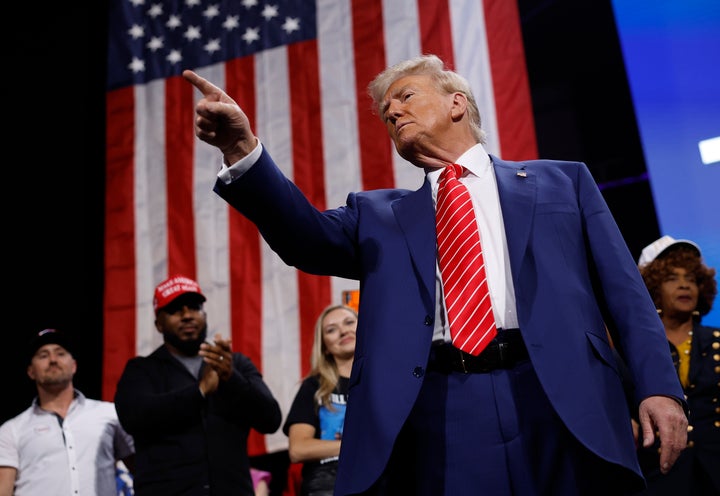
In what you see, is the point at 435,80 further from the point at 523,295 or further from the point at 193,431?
the point at 193,431

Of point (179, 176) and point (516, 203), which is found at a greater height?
point (179, 176)

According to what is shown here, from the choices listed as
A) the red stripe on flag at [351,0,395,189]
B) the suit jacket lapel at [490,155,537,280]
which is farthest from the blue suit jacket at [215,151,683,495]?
the red stripe on flag at [351,0,395,189]

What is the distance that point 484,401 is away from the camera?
1.33 meters

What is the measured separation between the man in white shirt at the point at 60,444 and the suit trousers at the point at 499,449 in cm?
245

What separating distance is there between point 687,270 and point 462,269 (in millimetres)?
2076

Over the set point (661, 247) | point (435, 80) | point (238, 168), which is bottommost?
point (238, 168)

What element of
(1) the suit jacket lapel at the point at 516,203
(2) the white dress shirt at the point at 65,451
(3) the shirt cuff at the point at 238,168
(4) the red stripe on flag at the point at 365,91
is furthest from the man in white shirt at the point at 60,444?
(1) the suit jacket lapel at the point at 516,203

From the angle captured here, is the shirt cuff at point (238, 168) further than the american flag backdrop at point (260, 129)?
No

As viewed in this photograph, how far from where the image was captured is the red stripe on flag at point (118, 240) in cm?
475

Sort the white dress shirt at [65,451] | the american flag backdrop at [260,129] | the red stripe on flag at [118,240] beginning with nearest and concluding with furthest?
the white dress shirt at [65,451]
the american flag backdrop at [260,129]
the red stripe on flag at [118,240]

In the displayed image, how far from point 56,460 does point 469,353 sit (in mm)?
2660

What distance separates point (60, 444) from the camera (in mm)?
3422

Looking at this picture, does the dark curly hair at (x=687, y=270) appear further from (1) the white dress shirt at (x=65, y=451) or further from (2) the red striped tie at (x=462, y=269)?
(1) the white dress shirt at (x=65, y=451)

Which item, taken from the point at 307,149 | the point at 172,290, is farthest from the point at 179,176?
the point at 172,290
